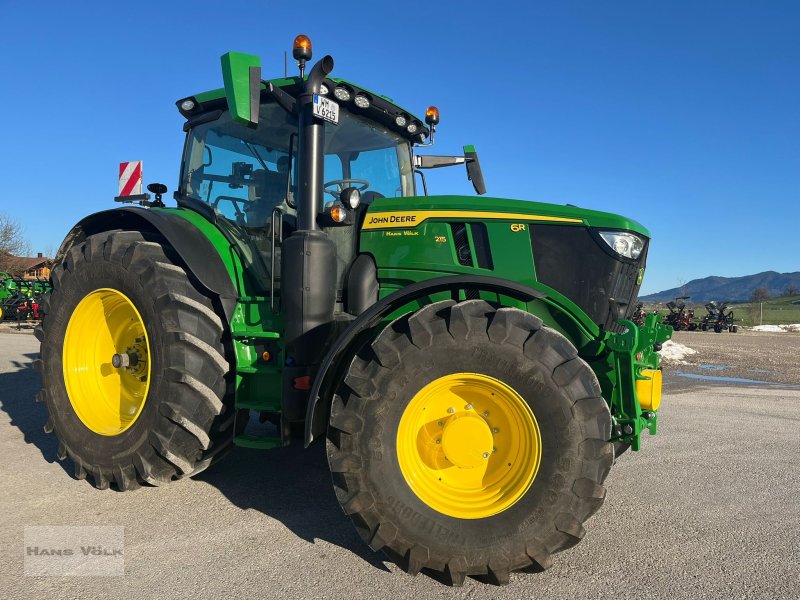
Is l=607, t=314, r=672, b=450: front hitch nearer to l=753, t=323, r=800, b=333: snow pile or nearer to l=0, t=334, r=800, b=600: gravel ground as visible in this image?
l=0, t=334, r=800, b=600: gravel ground

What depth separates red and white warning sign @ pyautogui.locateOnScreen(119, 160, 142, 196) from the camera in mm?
5281

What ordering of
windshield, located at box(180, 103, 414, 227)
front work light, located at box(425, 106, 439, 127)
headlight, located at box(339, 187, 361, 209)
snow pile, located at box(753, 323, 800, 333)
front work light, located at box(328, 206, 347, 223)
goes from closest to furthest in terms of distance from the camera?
front work light, located at box(328, 206, 347, 223), headlight, located at box(339, 187, 361, 209), windshield, located at box(180, 103, 414, 227), front work light, located at box(425, 106, 439, 127), snow pile, located at box(753, 323, 800, 333)

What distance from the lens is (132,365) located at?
3.67 metres

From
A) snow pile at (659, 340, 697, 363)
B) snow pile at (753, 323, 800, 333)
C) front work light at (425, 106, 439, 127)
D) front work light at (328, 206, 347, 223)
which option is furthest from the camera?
snow pile at (753, 323, 800, 333)

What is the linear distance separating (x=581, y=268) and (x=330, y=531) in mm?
1989

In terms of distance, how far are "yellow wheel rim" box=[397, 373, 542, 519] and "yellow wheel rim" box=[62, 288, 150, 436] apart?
6.76ft

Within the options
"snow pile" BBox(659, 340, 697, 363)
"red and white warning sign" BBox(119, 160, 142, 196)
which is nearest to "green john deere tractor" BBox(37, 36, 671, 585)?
"red and white warning sign" BBox(119, 160, 142, 196)

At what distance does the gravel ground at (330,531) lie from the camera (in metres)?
2.36

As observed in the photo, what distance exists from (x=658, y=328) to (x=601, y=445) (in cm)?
144

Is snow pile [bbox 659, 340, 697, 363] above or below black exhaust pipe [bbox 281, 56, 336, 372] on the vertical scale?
below

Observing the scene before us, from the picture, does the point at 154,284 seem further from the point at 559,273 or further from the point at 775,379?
the point at 775,379

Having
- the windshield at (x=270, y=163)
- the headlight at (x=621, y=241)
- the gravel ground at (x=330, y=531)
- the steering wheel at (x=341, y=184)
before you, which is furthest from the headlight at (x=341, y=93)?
the gravel ground at (x=330, y=531)

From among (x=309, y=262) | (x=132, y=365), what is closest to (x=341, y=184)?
(x=309, y=262)

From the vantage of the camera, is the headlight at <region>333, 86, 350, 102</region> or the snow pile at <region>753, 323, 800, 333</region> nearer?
the headlight at <region>333, 86, 350, 102</region>
